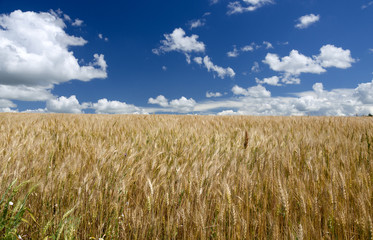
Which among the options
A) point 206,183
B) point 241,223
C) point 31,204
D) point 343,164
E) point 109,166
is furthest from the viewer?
point 343,164

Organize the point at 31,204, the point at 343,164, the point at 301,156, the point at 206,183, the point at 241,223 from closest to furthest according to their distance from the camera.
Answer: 1. the point at 241,223
2. the point at 31,204
3. the point at 206,183
4. the point at 343,164
5. the point at 301,156

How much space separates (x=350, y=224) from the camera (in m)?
1.07

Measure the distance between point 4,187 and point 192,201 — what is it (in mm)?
1191

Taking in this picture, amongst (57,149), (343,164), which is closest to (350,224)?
(343,164)

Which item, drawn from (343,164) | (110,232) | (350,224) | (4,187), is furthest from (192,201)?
(343,164)

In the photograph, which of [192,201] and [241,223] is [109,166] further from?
[241,223]

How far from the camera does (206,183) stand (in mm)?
1489

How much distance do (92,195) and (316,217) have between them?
48.4 inches

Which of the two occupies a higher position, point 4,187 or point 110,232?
point 4,187

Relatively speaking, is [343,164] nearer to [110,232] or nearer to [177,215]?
[177,215]

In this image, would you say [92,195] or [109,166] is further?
[109,166]

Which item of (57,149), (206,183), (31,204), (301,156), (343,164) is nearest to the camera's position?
(31,204)

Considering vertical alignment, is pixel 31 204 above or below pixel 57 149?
below

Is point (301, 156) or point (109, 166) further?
point (301, 156)
